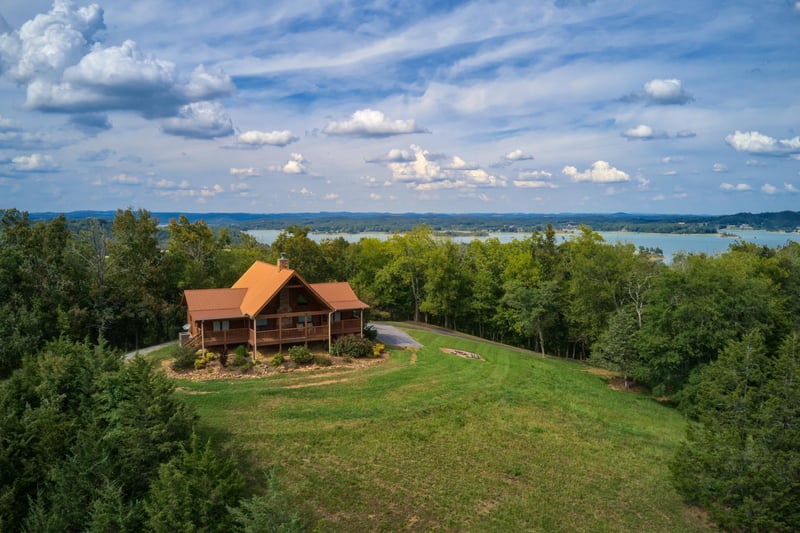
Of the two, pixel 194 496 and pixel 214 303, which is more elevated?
pixel 214 303

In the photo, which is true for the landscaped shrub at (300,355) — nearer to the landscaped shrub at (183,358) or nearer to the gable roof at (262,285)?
the gable roof at (262,285)

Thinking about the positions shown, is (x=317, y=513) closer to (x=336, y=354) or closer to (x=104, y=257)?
(x=336, y=354)

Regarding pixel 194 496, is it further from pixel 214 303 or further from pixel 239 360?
pixel 214 303

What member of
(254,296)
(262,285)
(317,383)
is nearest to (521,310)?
(262,285)

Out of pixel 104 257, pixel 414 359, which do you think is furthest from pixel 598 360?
pixel 104 257

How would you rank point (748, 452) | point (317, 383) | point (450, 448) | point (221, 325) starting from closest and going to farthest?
point (748, 452) < point (450, 448) < point (317, 383) < point (221, 325)

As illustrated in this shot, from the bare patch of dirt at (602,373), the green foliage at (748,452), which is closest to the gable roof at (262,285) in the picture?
the green foliage at (748,452)
